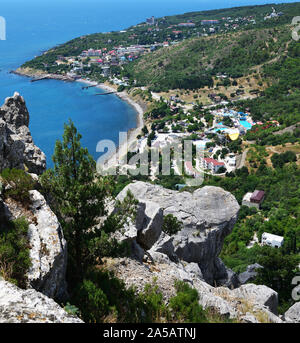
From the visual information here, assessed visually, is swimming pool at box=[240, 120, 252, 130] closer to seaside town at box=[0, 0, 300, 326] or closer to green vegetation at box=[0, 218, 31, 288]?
seaside town at box=[0, 0, 300, 326]

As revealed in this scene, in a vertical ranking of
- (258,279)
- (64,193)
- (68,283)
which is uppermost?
(64,193)

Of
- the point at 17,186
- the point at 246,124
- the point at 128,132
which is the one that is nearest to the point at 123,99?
the point at 128,132

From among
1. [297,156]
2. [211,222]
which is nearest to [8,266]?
[211,222]

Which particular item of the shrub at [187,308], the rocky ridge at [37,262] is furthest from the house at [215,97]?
the shrub at [187,308]

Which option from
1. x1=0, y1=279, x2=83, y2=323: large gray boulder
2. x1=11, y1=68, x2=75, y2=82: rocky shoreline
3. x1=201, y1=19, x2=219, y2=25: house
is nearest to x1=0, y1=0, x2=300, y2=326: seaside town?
x1=0, y1=279, x2=83, y2=323: large gray boulder

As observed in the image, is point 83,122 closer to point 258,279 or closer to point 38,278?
point 258,279

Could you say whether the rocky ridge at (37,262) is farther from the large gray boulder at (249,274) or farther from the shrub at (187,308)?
the large gray boulder at (249,274)
